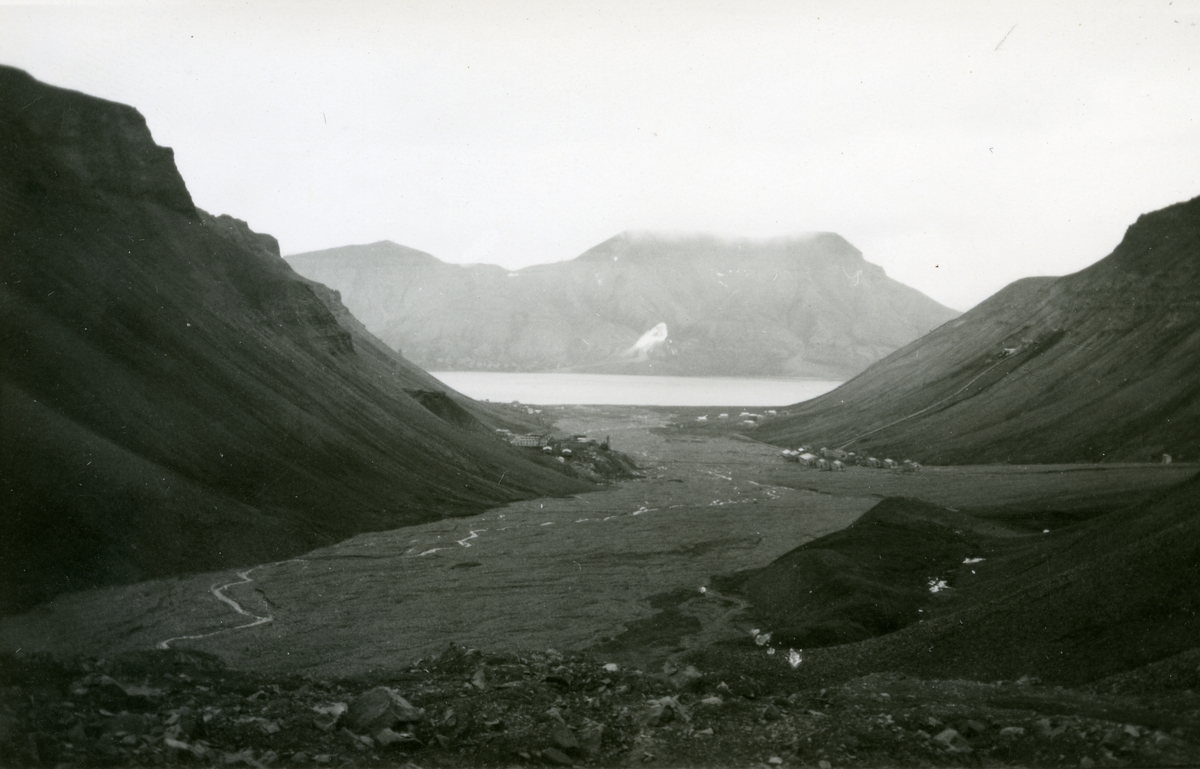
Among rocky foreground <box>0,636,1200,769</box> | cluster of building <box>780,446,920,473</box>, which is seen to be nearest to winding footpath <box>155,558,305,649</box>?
rocky foreground <box>0,636,1200,769</box>

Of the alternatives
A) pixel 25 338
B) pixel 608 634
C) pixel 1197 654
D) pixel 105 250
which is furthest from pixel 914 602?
pixel 105 250

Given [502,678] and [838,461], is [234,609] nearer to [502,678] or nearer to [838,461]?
[502,678]

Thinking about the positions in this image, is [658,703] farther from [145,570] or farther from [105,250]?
[105,250]

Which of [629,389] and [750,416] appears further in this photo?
[629,389]

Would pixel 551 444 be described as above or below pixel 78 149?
below

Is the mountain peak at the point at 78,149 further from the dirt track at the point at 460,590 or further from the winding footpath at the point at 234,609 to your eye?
the dirt track at the point at 460,590

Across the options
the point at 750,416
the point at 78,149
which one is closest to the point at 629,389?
the point at 750,416
